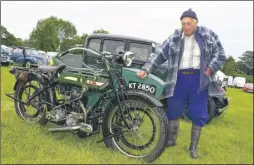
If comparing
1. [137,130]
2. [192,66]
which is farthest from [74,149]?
[192,66]

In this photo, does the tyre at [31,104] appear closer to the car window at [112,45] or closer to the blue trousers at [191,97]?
the blue trousers at [191,97]

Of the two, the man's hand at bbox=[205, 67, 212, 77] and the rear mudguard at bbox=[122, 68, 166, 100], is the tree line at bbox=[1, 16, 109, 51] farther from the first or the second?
the man's hand at bbox=[205, 67, 212, 77]

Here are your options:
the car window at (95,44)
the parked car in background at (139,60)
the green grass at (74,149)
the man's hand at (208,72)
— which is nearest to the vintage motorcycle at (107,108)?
the green grass at (74,149)

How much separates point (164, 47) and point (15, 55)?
19.1m

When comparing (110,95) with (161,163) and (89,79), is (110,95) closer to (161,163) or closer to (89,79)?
(89,79)

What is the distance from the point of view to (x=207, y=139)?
607cm

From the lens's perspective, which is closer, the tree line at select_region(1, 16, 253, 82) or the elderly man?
the elderly man

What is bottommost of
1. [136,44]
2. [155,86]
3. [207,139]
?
[207,139]

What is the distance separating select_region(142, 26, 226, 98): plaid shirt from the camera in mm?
4582

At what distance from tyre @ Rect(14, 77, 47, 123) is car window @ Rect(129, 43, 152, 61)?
9.07 feet

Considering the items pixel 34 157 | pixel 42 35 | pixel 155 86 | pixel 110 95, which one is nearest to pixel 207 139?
→ pixel 155 86

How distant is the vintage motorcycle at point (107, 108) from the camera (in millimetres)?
4152

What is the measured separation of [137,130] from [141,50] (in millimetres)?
3643

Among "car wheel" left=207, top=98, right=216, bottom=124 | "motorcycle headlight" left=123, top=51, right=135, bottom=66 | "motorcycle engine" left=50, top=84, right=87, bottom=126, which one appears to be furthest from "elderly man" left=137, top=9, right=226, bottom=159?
"car wheel" left=207, top=98, right=216, bottom=124
